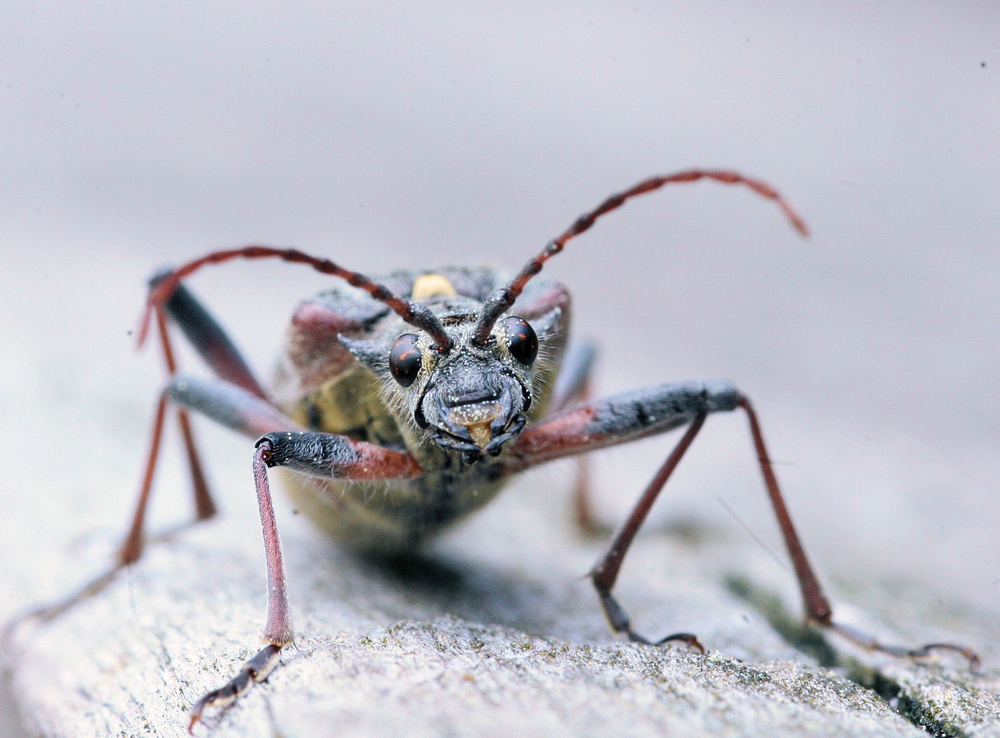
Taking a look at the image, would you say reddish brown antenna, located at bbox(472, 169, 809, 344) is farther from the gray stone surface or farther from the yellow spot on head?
the gray stone surface

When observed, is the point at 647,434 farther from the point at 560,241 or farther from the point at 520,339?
the point at 560,241

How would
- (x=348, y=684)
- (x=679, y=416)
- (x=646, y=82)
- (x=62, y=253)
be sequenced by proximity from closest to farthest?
1. (x=348, y=684)
2. (x=679, y=416)
3. (x=62, y=253)
4. (x=646, y=82)

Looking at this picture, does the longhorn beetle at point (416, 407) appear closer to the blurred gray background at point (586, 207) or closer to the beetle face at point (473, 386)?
the beetle face at point (473, 386)

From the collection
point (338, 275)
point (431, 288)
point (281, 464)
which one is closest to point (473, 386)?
point (338, 275)

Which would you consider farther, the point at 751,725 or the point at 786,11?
the point at 786,11

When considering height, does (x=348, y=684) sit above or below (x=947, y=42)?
below

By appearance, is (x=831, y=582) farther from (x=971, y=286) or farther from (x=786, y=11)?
(x=786, y=11)

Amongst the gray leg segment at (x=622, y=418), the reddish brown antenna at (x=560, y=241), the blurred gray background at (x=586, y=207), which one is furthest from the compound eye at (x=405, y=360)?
the blurred gray background at (x=586, y=207)

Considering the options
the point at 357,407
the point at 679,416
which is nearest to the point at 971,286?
the point at 679,416
